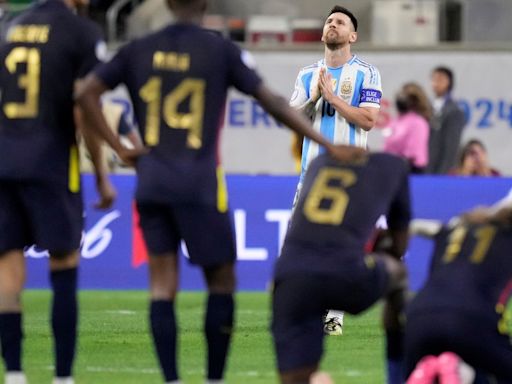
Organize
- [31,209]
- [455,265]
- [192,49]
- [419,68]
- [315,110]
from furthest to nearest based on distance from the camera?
[419,68]
[315,110]
[31,209]
[192,49]
[455,265]

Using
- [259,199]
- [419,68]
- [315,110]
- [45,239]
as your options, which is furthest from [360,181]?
[419,68]

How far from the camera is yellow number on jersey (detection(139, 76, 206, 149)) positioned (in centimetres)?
848

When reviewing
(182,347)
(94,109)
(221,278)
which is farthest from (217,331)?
(182,347)

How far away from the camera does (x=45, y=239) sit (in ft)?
29.6

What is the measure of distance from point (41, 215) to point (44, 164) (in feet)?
0.87

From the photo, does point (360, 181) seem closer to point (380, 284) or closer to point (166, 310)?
point (380, 284)

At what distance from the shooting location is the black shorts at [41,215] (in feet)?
29.7

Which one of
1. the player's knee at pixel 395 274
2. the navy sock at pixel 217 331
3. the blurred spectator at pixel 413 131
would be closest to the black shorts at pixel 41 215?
the navy sock at pixel 217 331

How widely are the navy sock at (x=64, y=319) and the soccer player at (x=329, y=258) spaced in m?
1.68

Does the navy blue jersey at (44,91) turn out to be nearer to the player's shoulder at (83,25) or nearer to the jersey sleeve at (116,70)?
the player's shoulder at (83,25)

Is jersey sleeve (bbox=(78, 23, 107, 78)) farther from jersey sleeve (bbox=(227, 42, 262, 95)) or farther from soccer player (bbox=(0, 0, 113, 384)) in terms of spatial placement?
jersey sleeve (bbox=(227, 42, 262, 95))

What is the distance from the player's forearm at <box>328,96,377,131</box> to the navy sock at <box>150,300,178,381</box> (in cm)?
348

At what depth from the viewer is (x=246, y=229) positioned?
1641 cm

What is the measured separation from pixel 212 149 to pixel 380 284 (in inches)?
51.1
